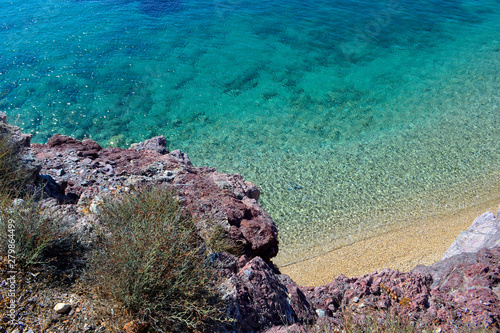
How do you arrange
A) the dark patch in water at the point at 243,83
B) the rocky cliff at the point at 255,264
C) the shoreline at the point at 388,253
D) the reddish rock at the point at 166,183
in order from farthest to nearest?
the dark patch in water at the point at 243,83
the shoreline at the point at 388,253
the reddish rock at the point at 166,183
the rocky cliff at the point at 255,264

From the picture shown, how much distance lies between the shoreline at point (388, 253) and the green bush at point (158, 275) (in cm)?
387

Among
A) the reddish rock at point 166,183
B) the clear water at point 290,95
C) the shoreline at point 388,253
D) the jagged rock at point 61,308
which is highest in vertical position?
the jagged rock at point 61,308

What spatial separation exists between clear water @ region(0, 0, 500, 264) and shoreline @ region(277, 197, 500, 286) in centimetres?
29

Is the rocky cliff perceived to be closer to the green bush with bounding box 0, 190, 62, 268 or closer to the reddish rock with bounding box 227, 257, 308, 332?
the reddish rock with bounding box 227, 257, 308, 332

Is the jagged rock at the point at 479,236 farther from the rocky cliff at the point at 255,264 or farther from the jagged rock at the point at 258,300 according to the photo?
the jagged rock at the point at 258,300

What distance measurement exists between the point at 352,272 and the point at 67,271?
5.47 metres

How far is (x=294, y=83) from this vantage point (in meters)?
14.6

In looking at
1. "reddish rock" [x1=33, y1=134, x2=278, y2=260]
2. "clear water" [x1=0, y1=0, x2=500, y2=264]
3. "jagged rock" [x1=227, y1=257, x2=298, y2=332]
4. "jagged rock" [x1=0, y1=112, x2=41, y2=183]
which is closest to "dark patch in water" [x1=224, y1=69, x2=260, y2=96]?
"clear water" [x1=0, y1=0, x2=500, y2=264]

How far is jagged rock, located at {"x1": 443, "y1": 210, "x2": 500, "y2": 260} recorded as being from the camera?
600 centimetres

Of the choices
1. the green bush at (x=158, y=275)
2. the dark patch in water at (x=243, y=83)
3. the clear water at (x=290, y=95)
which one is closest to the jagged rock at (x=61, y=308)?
the green bush at (x=158, y=275)

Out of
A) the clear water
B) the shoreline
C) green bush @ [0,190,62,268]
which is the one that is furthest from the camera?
the clear water

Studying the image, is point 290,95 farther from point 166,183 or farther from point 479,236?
point 166,183

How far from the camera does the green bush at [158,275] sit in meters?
3.21

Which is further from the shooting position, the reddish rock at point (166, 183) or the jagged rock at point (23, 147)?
the reddish rock at point (166, 183)
